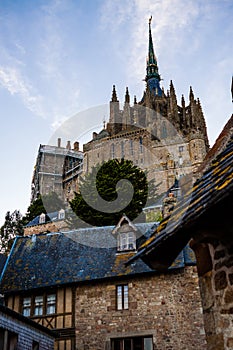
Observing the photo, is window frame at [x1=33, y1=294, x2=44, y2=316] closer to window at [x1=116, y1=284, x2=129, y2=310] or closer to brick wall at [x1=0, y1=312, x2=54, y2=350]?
brick wall at [x1=0, y1=312, x2=54, y2=350]

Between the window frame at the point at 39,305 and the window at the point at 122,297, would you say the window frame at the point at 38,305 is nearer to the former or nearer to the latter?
the window frame at the point at 39,305

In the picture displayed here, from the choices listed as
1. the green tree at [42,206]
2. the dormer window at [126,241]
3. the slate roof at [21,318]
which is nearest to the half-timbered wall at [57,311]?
the slate roof at [21,318]

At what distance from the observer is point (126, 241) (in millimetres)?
20000

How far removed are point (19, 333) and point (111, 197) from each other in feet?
71.9

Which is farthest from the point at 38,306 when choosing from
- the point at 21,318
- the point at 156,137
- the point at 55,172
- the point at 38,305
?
the point at 156,137

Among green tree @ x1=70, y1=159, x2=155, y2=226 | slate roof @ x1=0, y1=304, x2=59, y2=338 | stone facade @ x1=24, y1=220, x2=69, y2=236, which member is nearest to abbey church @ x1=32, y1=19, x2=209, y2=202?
stone facade @ x1=24, y1=220, x2=69, y2=236

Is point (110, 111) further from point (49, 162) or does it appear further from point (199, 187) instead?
point (199, 187)

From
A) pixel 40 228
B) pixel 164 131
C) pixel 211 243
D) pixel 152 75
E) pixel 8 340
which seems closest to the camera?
pixel 211 243

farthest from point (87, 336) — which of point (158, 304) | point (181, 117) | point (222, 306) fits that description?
point (181, 117)

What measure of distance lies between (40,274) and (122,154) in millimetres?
60826

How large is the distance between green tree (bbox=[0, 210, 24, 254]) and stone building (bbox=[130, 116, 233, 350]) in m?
46.4

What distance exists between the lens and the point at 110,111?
91000mm

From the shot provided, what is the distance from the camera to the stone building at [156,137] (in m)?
69.1

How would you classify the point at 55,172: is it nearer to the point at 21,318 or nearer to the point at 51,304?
the point at 51,304
